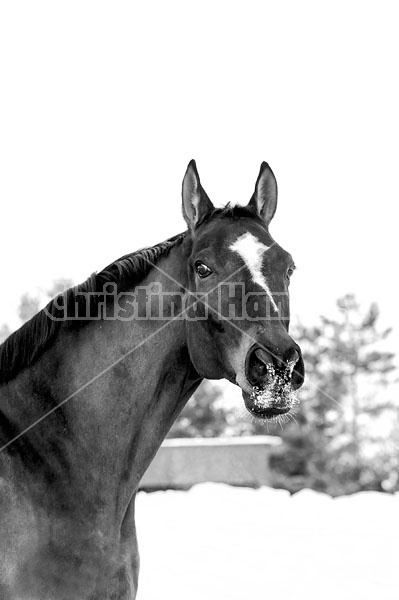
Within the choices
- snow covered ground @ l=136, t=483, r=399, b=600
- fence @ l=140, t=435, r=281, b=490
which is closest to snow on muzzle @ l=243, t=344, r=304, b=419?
snow covered ground @ l=136, t=483, r=399, b=600

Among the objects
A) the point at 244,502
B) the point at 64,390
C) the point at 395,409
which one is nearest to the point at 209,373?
the point at 64,390

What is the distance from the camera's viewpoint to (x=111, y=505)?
3.92 m

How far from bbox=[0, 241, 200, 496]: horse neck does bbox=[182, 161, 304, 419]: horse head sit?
18 cm

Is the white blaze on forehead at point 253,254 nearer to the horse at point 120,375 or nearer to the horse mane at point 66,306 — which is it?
the horse at point 120,375

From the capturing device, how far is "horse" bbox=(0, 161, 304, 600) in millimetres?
3688

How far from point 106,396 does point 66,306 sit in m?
0.52

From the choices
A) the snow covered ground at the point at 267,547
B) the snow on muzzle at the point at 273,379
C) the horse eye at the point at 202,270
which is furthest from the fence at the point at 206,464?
the snow on muzzle at the point at 273,379

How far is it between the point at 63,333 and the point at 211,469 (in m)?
16.1

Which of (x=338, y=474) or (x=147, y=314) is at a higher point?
(x=338, y=474)

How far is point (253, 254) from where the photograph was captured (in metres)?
3.93

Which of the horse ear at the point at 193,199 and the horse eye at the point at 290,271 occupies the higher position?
the horse ear at the point at 193,199

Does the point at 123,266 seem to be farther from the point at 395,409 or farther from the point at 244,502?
the point at 395,409

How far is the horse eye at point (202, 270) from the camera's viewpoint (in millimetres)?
3982

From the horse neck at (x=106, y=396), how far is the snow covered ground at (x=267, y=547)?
4127 millimetres
